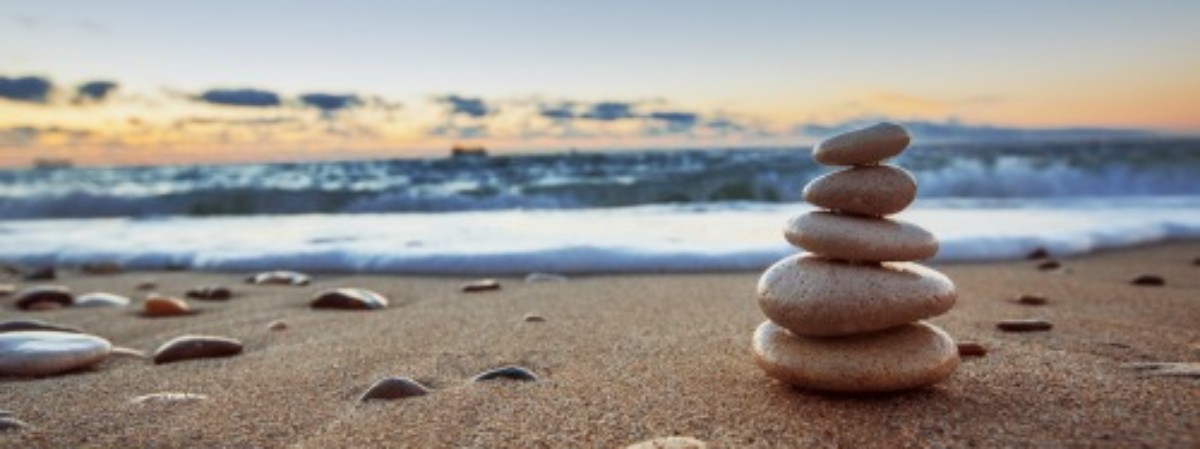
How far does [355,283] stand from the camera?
5.99 metres

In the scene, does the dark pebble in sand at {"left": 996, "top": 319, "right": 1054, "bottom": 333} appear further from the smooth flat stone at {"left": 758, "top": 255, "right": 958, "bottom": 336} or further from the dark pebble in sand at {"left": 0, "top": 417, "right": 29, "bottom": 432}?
the dark pebble in sand at {"left": 0, "top": 417, "right": 29, "bottom": 432}

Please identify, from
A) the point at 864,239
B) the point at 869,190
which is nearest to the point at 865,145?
the point at 869,190

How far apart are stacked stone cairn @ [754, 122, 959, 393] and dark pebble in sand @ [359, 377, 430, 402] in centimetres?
93

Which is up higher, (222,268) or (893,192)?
(893,192)

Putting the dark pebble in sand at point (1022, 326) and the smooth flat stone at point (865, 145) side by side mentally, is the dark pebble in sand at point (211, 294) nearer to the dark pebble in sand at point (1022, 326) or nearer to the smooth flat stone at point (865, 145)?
the smooth flat stone at point (865, 145)

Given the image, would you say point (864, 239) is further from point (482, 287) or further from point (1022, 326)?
point (482, 287)

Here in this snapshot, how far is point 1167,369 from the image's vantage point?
94.1 inches

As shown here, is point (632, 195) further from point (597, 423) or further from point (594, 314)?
point (597, 423)

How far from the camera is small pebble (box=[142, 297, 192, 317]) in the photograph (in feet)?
14.8

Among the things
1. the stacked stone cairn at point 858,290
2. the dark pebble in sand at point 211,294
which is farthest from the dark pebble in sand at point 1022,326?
the dark pebble in sand at point 211,294

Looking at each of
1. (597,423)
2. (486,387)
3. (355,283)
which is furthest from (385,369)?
(355,283)

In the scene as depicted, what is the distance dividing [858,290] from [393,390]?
1.26 m

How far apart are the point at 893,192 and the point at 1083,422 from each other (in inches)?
27.5

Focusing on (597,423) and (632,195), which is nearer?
(597,423)
